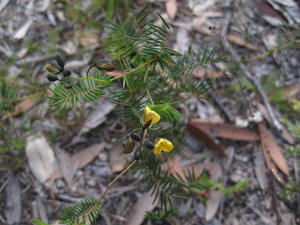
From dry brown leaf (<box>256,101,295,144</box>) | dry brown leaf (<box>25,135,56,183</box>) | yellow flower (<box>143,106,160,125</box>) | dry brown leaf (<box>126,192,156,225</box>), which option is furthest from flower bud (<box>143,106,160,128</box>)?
dry brown leaf (<box>256,101,295,144</box>)

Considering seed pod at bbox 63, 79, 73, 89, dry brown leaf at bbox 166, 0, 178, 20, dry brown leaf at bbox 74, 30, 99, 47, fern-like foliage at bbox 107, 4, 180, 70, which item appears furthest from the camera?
dry brown leaf at bbox 166, 0, 178, 20

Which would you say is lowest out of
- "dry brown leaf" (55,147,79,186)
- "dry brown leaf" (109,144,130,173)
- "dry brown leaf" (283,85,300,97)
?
"dry brown leaf" (55,147,79,186)

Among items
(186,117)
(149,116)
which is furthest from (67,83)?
(186,117)

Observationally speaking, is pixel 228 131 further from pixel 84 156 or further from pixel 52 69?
pixel 52 69

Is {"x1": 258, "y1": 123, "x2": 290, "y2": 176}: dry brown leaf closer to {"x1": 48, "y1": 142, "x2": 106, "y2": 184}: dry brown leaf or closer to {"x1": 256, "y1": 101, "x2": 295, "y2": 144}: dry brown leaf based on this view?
{"x1": 256, "y1": 101, "x2": 295, "y2": 144}: dry brown leaf

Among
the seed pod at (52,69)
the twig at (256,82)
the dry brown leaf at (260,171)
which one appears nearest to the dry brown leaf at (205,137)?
the dry brown leaf at (260,171)

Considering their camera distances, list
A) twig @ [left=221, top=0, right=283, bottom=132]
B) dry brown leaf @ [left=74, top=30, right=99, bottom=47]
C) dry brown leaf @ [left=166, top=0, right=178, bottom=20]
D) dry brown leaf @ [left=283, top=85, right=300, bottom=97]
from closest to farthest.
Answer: twig @ [left=221, top=0, right=283, bottom=132]
dry brown leaf @ [left=283, top=85, right=300, bottom=97]
dry brown leaf @ [left=74, top=30, right=99, bottom=47]
dry brown leaf @ [left=166, top=0, right=178, bottom=20]

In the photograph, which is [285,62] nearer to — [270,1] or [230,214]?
[270,1]
